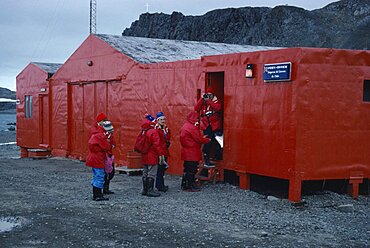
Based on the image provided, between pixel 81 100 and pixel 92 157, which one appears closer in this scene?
pixel 92 157

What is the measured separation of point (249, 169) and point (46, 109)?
1234cm

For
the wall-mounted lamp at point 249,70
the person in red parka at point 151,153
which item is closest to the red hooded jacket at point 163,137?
the person in red parka at point 151,153

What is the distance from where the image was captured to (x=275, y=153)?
35.9 feet

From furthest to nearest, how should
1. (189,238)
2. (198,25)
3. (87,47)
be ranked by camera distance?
1. (198,25)
2. (87,47)
3. (189,238)

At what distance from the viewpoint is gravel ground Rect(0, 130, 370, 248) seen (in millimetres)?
7879

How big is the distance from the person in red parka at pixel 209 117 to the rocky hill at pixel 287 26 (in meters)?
46.2

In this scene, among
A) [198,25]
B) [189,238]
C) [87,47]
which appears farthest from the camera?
[198,25]

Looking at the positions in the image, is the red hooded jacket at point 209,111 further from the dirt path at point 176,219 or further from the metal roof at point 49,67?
the metal roof at point 49,67

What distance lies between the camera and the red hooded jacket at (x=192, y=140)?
38.7ft

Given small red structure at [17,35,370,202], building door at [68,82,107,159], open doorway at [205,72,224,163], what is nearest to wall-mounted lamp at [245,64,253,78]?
small red structure at [17,35,370,202]

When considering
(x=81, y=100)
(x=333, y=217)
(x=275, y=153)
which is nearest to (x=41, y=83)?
(x=81, y=100)

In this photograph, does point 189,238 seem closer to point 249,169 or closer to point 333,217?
point 333,217

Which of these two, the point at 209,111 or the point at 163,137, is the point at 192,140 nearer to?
the point at 163,137

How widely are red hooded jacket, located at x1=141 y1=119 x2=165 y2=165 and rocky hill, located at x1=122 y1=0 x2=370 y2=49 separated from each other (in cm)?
4813
